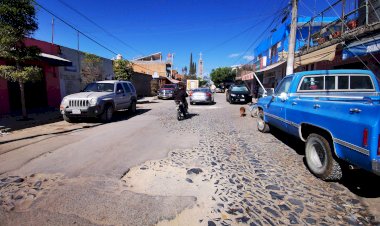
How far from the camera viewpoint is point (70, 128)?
9.14 metres

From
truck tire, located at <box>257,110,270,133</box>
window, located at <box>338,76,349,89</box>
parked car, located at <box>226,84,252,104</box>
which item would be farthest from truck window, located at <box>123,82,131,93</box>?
window, located at <box>338,76,349,89</box>

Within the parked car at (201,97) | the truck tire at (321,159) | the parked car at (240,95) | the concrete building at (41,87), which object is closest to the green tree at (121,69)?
the concrete building at (41,87)

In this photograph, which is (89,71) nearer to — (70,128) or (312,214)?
(70,128)

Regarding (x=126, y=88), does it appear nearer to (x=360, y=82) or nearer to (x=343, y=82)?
(x=343, y=82)

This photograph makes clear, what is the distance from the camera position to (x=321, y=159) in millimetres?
4266

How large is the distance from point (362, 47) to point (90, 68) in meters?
18.7

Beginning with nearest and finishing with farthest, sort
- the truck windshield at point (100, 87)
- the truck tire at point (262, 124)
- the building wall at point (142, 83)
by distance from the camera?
the truck tire at point (262, 124) → the truck windshield at point (100, 87) → the building wall at point (142, 83)

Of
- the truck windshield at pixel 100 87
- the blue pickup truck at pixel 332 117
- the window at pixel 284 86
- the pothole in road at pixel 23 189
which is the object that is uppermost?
the truck windshield at pixel 100 87

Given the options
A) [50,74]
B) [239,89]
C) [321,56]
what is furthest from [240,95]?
[50,74]

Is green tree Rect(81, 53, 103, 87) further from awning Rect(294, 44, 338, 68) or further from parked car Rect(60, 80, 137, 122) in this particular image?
awning Rect(294, 44, 338, 68)

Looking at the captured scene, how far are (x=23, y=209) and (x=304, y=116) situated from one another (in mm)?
4708

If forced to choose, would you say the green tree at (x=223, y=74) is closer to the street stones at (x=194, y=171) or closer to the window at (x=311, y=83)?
the window at (x=311, y=83)

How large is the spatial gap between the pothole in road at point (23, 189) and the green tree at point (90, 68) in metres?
16.5

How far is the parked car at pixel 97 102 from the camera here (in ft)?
31.9
